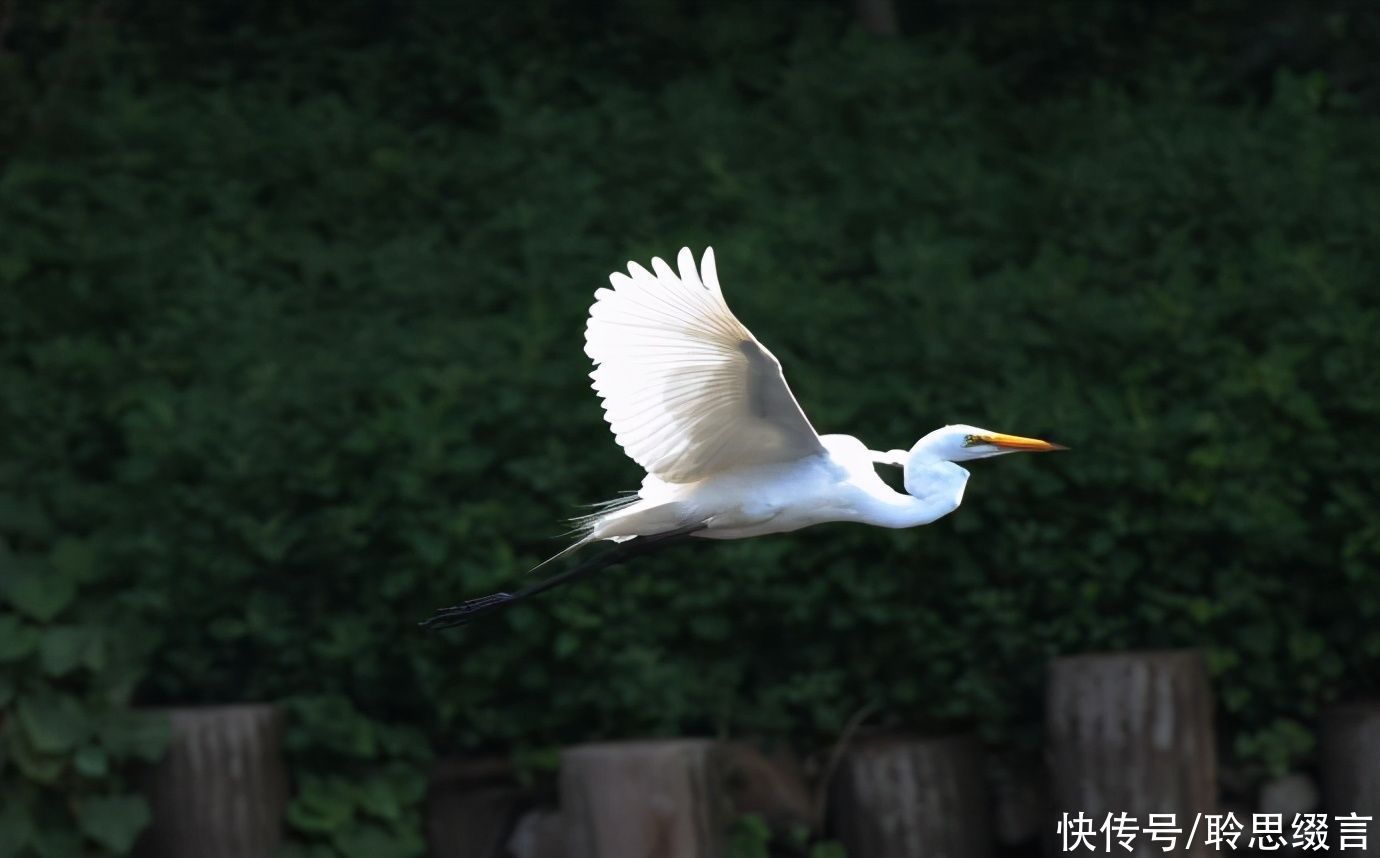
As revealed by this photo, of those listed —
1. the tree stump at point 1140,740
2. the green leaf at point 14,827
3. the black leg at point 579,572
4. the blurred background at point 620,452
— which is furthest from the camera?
the blurred background at point 620,452

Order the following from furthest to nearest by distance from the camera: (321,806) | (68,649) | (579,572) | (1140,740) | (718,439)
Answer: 1. (321,806)
2. (1140,740)
3. (68,649)
4. (579,572)
5. (718,439)

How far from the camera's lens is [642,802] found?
4277 mm

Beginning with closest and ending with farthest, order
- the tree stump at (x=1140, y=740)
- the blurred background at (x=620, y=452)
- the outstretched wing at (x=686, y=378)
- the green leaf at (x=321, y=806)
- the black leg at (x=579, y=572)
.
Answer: the outstretched wing at (x=686, y=378) < the black leg at (x=579, y=572) < the tree stump at (x=1140, y=740) < the green leaf at (x=321, y=806) < the blurred background at (x=620, y=452)

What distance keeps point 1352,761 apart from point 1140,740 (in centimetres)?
57

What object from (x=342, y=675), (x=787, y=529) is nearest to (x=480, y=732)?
(x=342, y=675)

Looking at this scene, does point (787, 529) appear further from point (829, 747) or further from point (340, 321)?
point (340, 321)

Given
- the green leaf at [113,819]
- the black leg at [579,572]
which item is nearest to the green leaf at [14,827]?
the green leaf at [113,819]

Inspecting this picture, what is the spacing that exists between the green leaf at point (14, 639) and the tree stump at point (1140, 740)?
2.62m

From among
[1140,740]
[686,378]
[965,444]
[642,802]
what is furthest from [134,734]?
[1140,740]

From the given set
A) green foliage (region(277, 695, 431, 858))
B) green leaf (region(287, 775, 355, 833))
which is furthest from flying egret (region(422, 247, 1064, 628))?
green leaf (region(287, 775, 355, 833))

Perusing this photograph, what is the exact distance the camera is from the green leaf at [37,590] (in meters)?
4.33

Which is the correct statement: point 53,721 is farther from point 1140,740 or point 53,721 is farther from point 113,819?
point 1140,740

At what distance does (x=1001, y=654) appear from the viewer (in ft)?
15.4

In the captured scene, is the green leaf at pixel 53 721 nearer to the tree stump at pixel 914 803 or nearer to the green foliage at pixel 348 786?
the green foliage at pixel 348 786
